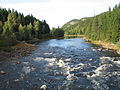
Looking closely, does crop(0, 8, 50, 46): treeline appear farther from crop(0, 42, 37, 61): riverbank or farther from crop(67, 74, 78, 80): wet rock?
crop(67, 74, 78, 80): wet rock

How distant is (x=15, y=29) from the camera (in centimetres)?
11606

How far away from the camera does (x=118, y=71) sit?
108ft

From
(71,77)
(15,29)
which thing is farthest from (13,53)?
(15,29)

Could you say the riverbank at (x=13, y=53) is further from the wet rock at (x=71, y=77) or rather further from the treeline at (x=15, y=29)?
the wet rock at (x=71, y=77)

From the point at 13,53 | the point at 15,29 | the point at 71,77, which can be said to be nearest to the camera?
the point at 71,77

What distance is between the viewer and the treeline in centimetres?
7595

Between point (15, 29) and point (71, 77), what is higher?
point (15, 29)

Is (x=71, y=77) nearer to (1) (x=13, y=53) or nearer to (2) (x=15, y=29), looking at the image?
(1) (x=13, y=53)

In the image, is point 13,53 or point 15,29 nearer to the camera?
point 13,53

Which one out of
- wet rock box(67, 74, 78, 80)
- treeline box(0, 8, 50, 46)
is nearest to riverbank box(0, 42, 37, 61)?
treeline box(0, 8, 50, 46)

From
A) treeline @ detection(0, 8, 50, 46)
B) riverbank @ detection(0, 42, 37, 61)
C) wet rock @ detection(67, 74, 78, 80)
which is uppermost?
treeline @ detection(0, 8, 50, 46)

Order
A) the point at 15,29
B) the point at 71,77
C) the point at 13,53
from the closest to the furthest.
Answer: the point at 71,77 < the point at 13,53 < the point at 15,29

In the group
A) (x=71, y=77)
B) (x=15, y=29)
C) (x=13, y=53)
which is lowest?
(x=71, y=77)

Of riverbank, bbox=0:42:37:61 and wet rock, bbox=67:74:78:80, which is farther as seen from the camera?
riverbank, bbox=0:42:37:61
